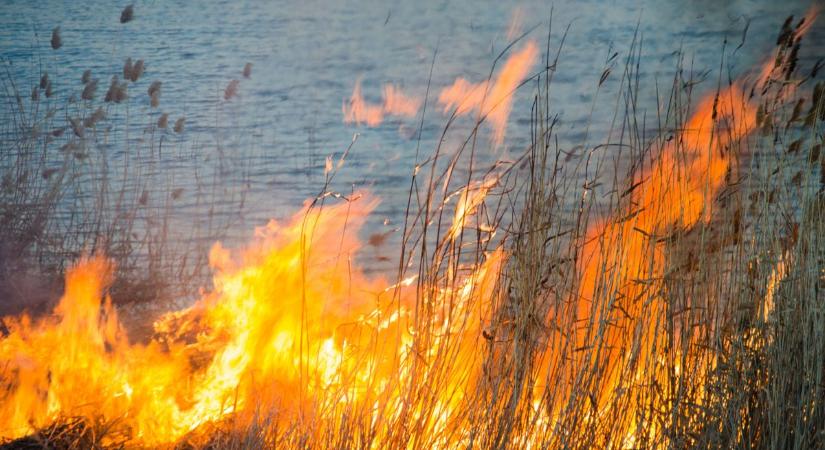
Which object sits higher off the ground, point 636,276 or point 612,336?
point 636,276

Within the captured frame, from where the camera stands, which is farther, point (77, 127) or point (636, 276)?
point (77, 127)

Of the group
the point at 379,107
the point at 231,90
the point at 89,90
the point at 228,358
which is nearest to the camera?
the point at 228,358

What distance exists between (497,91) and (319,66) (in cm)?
82

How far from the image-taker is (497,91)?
2799mm

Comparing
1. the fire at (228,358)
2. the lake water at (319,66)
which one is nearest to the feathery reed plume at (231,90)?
the lake water at (319,66)

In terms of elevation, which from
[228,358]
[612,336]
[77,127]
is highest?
[77,127]

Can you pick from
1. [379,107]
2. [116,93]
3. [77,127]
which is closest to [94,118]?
[77,127]

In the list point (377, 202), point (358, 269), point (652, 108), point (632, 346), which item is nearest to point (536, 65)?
point (652, 108)

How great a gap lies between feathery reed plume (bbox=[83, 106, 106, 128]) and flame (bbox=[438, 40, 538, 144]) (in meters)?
1.17

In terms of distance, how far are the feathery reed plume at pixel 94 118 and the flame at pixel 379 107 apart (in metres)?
0.83

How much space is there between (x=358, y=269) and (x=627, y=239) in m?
1.28

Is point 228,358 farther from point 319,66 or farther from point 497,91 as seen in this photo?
point 319,66

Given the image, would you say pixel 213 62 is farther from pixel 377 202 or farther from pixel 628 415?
pixel 628 415

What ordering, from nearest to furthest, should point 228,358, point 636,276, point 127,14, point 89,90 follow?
point 636,276
point 228,358
point 89,90
point 127,14
